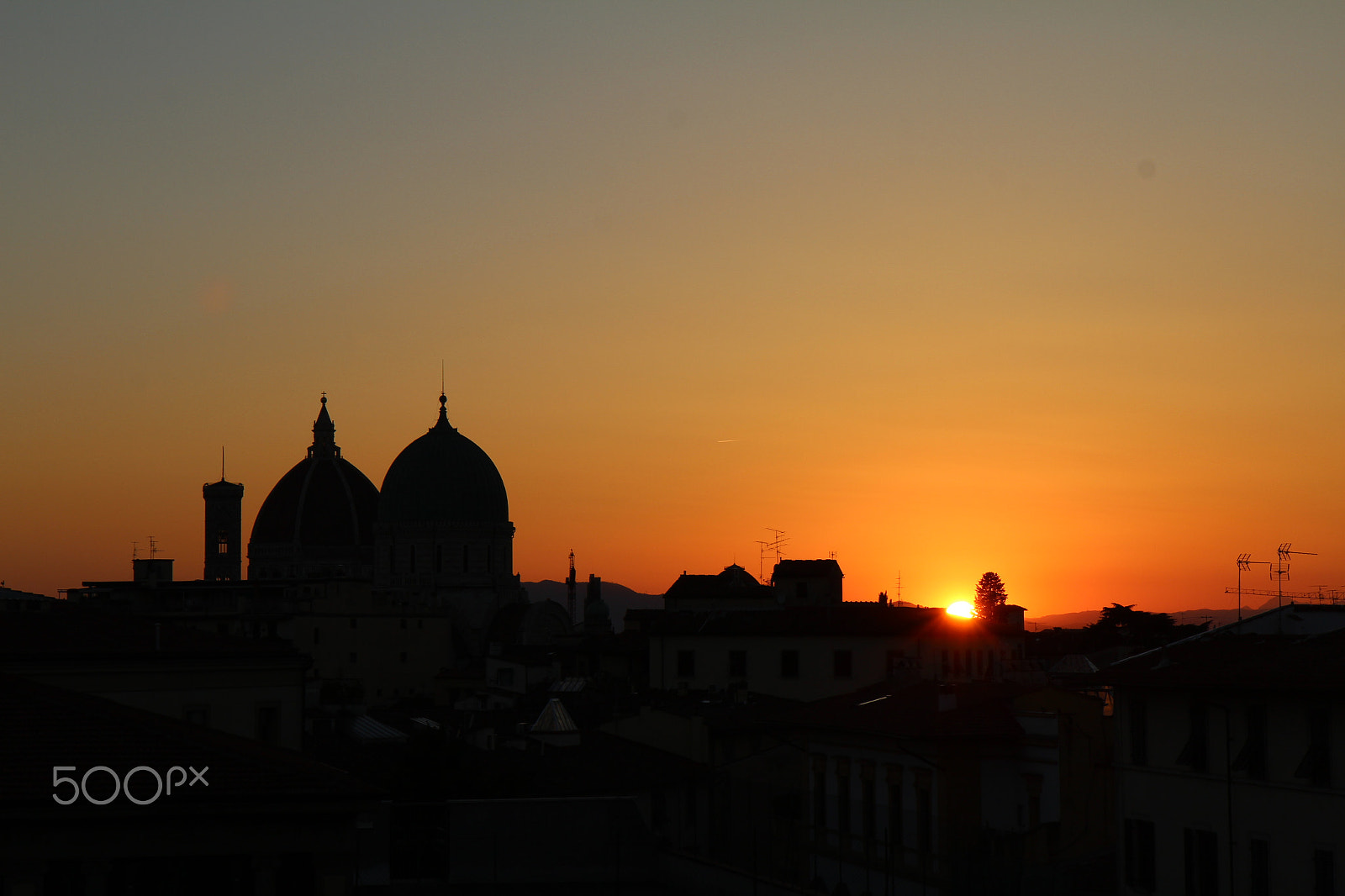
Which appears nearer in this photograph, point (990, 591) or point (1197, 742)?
point (1197, 742)

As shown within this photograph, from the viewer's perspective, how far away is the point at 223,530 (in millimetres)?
176625

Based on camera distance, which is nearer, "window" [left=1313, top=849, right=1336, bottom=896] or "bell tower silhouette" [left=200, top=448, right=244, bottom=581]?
"window" [left=1313, top=849, right=1336, bottom=896]

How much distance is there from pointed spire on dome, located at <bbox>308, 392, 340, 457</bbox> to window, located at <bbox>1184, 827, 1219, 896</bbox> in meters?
144

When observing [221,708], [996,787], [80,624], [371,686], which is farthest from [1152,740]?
[371,686]

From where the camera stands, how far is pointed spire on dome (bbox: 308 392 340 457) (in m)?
170

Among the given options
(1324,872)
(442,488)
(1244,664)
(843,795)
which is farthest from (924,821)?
(442,488)

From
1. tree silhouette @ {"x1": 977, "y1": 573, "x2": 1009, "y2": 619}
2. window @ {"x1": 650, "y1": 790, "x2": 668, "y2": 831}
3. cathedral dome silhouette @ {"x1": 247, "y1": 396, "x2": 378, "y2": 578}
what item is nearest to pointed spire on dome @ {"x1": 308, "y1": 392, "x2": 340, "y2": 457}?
cathedral dome silhouette @ {"x1": 247, "y1": 396, "x2": 378, "y2": 578}

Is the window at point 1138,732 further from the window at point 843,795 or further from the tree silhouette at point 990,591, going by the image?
the tree silhouette at point 990,591

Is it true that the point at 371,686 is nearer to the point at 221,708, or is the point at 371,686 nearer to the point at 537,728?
the point at 537,728

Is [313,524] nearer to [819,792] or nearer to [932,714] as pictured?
[819,792]

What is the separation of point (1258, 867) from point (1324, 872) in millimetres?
1435

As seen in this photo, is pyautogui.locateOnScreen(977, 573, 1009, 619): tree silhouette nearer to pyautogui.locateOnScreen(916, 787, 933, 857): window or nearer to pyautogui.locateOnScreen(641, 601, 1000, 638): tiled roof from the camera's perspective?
pyautogui.locateOnScreen(641, 601, 1000, 638): tiled roof

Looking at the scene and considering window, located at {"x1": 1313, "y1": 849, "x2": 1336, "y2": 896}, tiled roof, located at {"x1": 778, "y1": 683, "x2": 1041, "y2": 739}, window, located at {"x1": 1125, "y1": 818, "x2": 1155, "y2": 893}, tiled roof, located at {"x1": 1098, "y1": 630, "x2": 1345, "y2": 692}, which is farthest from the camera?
tiled roof, located at {"x1": 778, "y1": 683, "x2": 1041, "y2": 739}

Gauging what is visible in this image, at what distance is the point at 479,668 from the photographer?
123125 mm
